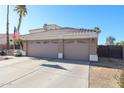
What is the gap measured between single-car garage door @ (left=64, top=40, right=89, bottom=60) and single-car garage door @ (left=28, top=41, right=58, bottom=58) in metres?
1.53

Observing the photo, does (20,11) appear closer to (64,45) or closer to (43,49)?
(43,49)

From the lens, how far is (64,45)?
18531 mm

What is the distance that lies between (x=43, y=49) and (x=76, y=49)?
185 inches

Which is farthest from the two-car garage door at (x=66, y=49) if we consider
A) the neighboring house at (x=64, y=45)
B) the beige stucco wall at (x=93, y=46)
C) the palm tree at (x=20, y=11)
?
the palm tree at (x=20, y=11)

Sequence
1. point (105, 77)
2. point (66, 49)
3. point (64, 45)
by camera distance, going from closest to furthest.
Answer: point (105, 77)
point (66, 49)
point (64, 45)

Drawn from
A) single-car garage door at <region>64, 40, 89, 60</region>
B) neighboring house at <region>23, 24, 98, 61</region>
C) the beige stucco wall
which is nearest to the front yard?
the beige stucco wall

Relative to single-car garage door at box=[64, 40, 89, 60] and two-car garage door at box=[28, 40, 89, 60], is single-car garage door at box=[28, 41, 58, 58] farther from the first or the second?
single-car garage door at box=[64, 40, 89, 60]

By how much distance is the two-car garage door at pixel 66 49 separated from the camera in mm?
17477

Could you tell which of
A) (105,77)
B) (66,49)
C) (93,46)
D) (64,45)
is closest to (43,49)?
(64,45)

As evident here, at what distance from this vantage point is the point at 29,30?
112 ft

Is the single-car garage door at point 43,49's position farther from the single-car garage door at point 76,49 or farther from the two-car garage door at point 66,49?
the single-car garage door at point 76,49
